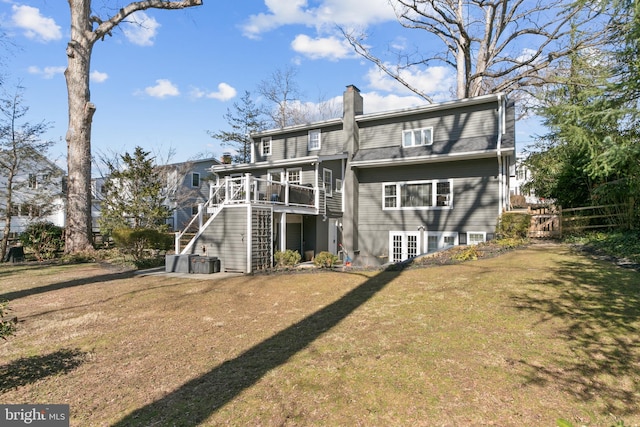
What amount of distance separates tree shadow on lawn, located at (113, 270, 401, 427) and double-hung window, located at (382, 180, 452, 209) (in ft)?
35.0

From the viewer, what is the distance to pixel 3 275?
39.7 ft

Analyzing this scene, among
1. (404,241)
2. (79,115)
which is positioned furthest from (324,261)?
(79,115)

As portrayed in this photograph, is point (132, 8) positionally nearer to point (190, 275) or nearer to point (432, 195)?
point (190, 275)

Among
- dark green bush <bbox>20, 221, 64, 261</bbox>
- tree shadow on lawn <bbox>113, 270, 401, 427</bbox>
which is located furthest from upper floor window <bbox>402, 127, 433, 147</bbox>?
dark green bush <bbox>20, 221, 64, 261</bbox>

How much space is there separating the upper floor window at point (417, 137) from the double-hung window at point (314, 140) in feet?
16.7

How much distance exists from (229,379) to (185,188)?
98.8 feet

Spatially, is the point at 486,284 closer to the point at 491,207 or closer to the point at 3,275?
the point at 491,207

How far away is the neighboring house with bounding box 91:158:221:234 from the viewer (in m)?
29.2

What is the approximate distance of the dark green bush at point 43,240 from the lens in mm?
16653

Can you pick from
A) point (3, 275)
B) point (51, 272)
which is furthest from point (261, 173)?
point (3, 275)

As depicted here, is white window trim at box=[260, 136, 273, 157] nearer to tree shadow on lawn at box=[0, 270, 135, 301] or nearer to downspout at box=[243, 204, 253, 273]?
downspout at box=[243, 204, 253, 273]

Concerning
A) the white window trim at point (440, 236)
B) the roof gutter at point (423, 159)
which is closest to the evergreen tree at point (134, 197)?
the roof gutter at point (423, 159)

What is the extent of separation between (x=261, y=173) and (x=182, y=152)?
15.1 meters

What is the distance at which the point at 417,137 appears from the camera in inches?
652
